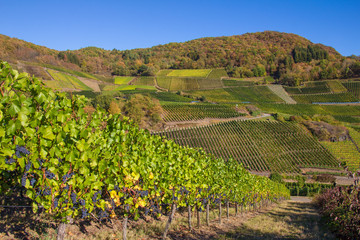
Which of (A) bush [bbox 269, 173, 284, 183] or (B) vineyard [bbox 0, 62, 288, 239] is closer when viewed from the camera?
(B) vineyard [bbox 0, 62, 288, 239]

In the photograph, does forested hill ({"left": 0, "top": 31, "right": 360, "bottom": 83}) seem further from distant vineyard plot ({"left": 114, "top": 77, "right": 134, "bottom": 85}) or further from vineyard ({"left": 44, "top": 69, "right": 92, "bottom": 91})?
vineyard ({"left": 44, "top": 69, "right": 92, "bottom": 91})

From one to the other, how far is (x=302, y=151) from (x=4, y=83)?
50851mm

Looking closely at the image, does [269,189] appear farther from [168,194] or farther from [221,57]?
[221,57]

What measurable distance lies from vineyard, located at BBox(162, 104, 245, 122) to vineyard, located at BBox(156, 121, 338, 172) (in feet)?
18.5

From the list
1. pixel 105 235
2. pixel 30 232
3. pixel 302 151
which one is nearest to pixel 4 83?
pixel 30 232

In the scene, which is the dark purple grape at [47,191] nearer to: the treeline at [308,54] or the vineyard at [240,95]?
the vineyard at [240,95]

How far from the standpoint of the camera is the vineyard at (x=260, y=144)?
4309 cm

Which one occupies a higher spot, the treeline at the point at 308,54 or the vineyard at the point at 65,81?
the treeline at the point at 308,54

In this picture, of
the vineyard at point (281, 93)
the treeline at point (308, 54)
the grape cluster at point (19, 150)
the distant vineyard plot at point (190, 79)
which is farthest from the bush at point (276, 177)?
the treeline at point (308, 54)

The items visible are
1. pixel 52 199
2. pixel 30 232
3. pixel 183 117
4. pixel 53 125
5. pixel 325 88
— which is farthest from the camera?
pixel 325 88

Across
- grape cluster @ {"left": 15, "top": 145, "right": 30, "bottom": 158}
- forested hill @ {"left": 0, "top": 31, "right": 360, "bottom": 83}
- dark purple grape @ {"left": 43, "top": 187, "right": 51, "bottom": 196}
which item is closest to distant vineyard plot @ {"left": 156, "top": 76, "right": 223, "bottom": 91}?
forested hill @ {"left": 0, "top": 31, "right": 360, "bottom": 83}

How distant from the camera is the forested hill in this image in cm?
10825

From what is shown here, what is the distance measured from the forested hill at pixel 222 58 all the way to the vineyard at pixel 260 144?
6455 centimetres

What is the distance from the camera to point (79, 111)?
4.88 metres
